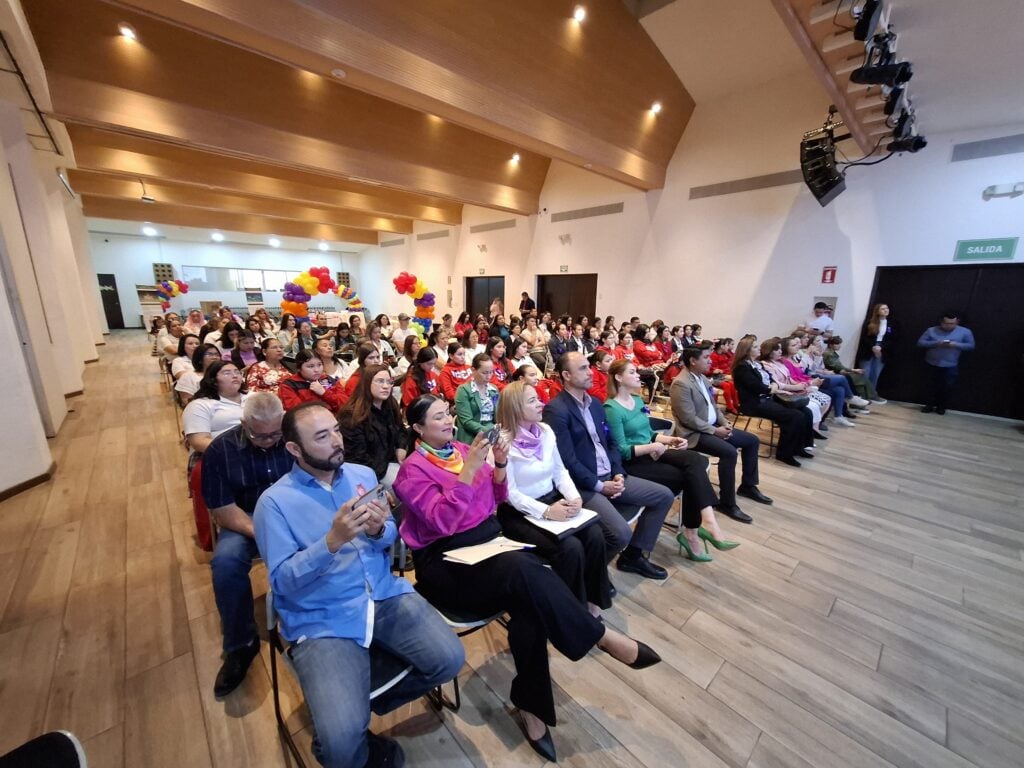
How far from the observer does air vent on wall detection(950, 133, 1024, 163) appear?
540cm

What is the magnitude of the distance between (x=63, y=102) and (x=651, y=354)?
28.1ft

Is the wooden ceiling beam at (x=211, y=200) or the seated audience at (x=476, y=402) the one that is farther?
the wooden ceiling beam at (x=211, y=200)

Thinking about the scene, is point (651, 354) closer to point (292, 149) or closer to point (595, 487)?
point (595, 487)

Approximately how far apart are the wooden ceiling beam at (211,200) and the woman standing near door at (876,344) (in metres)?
15.0

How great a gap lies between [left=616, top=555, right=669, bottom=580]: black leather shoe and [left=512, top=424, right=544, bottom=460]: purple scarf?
1035 mm

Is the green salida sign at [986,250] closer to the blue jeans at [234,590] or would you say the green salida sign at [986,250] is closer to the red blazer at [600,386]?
the red blazer at [600,386]

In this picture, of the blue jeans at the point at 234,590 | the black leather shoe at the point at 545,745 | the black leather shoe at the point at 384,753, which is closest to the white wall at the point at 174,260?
the blue jeans at the point at 234,590

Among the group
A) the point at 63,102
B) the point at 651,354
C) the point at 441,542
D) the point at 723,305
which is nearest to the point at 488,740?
the point at 441,542

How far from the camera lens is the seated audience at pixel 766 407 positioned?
13.0ft

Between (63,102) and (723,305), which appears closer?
(63,102)

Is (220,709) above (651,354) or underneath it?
underneath

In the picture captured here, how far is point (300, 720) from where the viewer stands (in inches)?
62.7

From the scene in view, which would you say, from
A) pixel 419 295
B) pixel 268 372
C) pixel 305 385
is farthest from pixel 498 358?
pixel 419 295

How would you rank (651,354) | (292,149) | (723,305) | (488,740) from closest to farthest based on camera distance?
(488,740)
(651,354)
(292,149)
(723,305)
